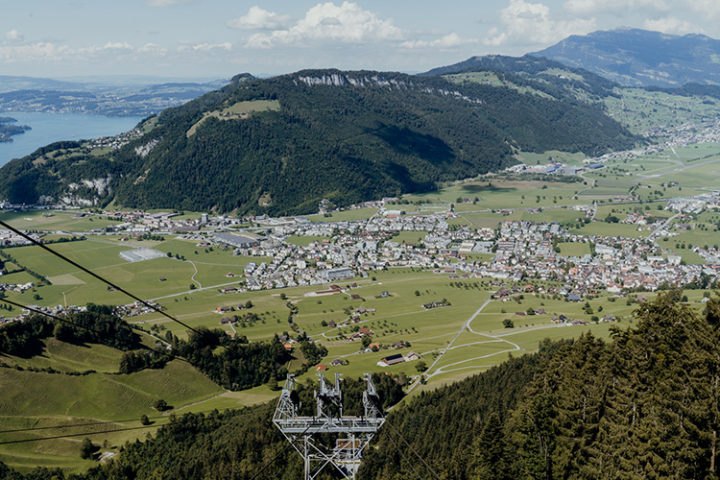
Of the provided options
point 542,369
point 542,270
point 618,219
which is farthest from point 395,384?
point 618,219

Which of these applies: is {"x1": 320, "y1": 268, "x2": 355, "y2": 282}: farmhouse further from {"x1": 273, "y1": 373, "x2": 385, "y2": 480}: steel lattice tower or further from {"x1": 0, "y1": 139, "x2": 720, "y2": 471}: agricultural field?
{"x1": 273, "y1": 373, "x2": 385, "y2": 480}: steel lattice tower

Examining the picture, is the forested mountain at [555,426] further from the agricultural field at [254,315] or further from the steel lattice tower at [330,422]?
the agricultural field at [254,315]

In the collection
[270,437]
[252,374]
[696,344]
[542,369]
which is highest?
[696,344]

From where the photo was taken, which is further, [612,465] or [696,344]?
[696,344]

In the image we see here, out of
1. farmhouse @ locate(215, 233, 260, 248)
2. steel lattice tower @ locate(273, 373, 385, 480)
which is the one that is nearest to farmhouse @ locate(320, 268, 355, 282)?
farmhouse @ locate(215, 233, 260, 248)

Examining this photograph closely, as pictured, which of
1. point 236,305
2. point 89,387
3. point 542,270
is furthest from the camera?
point 542,270

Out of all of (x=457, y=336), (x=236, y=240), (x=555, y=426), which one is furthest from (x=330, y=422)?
(x=236, y=240)

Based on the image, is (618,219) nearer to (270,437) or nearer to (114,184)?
(270,437)

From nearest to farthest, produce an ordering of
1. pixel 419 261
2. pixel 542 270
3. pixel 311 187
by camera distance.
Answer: pixel 542 270
pixel 419 261
pixel 311 187
